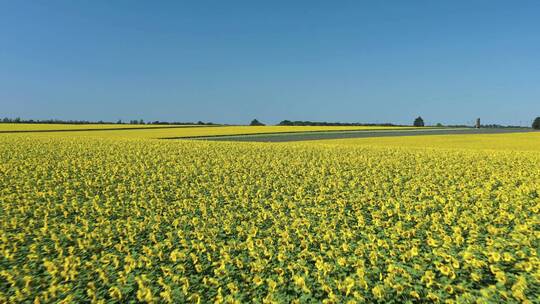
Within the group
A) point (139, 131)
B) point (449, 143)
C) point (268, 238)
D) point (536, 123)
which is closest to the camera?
point (268, 238)

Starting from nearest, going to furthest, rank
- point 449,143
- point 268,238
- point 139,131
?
point 268,238 < point 449,143 < point 139,131

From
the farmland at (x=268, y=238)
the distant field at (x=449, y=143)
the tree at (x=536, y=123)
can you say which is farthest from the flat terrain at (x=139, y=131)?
the tree at (x=536, y=123)

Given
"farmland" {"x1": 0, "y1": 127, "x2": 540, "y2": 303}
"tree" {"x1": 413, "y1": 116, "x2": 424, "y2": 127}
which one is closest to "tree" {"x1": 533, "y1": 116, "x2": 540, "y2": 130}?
"tree" {"x1": 413, "y1": 116, "x2": 424, "y2": 127}

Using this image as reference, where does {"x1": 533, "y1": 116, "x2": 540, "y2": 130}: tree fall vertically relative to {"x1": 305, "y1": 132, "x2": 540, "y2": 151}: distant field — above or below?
above

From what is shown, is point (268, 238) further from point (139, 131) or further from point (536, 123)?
point (536, 123)

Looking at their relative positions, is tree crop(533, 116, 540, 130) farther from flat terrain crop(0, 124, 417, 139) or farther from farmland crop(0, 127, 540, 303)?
farmland crop(0, 127, 540, 303)

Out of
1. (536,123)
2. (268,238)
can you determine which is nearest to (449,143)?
(268,238)

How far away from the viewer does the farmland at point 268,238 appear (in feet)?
16.1

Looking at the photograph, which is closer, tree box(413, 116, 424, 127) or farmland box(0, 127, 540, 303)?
farmland box(0, 127, 540, 303)

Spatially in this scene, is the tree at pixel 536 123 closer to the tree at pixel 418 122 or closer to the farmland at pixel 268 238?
the tree at pixel 418 122

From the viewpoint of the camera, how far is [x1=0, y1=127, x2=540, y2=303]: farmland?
193 inches

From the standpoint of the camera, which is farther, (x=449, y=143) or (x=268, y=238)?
(x=449, y=143)

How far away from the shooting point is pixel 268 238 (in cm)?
658

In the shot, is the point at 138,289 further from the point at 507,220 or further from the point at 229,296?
the point at 507,220
